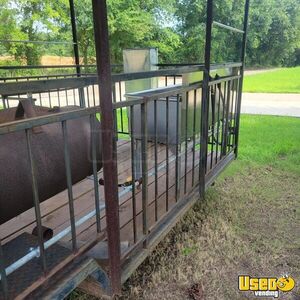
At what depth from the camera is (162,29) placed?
70.0 feet

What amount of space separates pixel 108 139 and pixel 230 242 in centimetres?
183

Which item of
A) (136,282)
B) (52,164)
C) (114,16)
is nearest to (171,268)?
(136,282)

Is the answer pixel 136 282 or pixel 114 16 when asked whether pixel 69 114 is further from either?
pixel 114 16

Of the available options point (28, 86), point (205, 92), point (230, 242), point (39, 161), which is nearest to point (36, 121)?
point (28, 86)

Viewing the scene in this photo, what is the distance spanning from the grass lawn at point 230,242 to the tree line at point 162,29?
8.31 ft

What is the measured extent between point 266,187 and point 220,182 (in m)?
0.54

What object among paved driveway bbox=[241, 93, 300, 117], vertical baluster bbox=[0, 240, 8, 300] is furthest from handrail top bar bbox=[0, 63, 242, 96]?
paved driveway bbox=[241, 93, 300, 117]

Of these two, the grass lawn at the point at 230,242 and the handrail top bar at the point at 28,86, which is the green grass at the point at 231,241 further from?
the handrail top bar at the point at 28,86

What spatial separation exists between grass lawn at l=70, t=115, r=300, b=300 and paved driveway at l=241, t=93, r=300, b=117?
4.52 metres

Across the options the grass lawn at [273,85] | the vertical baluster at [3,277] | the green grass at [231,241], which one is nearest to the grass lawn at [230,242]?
the green grass at [231,241]

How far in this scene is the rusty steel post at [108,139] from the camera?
133 cm

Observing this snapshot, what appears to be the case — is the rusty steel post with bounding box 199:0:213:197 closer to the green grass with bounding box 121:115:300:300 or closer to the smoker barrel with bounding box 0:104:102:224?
the green grass with bounding box 121:115:300:300

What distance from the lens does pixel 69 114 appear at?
1.28m

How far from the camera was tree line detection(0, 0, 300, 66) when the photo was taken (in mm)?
9666
